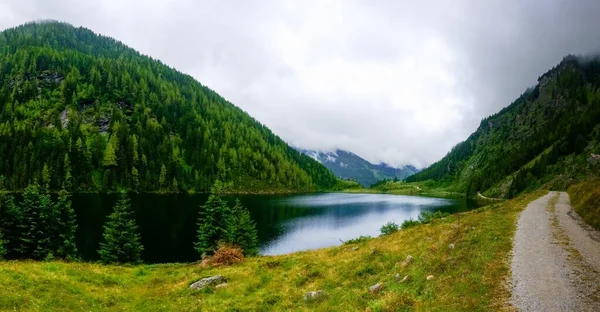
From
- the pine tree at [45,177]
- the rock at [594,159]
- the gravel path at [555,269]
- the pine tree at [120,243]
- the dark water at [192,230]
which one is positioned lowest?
the dark water at [192,230]

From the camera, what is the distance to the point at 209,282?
26703mm

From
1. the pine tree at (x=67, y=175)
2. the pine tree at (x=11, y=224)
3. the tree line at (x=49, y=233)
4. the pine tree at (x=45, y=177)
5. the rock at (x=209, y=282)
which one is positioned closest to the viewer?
the rock at (x=209, y=282)

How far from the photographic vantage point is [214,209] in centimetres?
5672

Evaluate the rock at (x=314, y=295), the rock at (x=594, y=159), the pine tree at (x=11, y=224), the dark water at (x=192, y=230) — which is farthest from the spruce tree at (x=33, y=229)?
the rock at (x=594, y=159)

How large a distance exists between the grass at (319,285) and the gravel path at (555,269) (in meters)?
0.72

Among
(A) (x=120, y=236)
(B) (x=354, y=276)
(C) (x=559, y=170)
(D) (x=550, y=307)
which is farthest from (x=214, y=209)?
(C) (x=559, y=170)

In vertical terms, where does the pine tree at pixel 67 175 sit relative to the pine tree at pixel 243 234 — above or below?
above

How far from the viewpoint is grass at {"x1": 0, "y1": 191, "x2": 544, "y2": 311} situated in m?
14.7

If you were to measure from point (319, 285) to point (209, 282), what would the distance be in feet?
31.9

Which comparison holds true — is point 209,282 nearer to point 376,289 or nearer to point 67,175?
point 376,289

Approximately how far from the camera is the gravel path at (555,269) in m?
12.4

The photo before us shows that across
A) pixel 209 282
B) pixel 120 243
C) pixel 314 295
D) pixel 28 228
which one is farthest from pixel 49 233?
pixel 314 295

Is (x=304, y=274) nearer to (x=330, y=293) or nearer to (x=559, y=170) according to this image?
(x=330, y=293)

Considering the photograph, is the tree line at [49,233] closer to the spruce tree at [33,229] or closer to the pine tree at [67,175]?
the spruce tree at [33,229]
